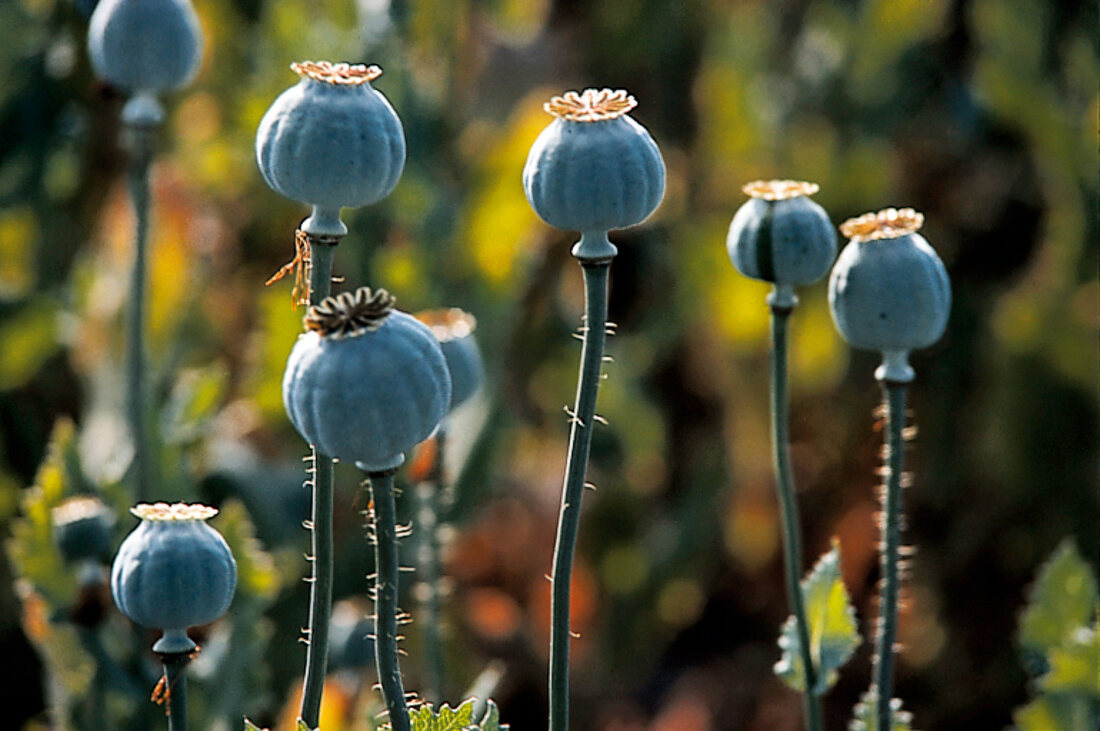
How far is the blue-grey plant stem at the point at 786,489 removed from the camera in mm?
622

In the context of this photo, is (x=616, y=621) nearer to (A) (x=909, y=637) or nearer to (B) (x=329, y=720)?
(A) (x=909, y=637)

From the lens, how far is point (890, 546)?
24.6 inches

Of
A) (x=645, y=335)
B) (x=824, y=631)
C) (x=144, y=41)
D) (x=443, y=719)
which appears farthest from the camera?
(x=645, y=335)

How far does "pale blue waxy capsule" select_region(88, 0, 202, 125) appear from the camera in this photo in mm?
822

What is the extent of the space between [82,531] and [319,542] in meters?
0.39

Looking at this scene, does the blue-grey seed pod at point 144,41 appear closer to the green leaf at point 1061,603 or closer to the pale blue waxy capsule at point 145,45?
the pale blue waxy capsule at point 145,45

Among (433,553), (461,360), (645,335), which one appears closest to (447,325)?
(461,360)

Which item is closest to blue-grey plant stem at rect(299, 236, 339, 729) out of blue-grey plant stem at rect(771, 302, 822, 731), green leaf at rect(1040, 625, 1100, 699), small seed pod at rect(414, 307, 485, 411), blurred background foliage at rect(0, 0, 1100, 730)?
blue-grey plant stem at rect(771, 302, 822, 731)

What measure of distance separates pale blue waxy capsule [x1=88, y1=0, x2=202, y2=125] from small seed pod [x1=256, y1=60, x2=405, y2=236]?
0.33 meters

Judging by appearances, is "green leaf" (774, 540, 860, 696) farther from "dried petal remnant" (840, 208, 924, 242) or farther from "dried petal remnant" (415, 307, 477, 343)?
"dried petal remnant" (415, 307, 477, 343)

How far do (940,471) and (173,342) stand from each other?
0.89 metres

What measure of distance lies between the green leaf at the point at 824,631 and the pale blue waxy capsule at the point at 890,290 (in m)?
0.12

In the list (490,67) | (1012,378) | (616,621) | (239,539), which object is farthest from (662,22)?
(239,539)

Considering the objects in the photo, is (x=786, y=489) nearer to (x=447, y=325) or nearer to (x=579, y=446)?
(x=579, y=446)
